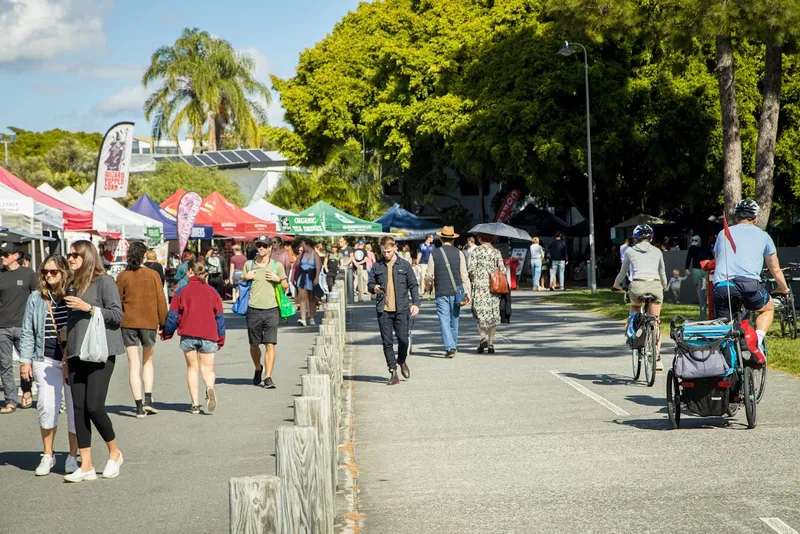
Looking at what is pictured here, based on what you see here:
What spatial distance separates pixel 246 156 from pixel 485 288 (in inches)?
2145

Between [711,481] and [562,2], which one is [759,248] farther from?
[562,2]

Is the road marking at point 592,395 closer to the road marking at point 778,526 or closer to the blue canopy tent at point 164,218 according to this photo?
the road marking at point 778,526

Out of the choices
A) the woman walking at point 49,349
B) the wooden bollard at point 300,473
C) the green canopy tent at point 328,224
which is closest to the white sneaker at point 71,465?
the woman walking at point 49,349

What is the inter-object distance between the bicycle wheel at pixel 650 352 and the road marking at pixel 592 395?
756 millimetres

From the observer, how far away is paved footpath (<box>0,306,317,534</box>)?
7.16 meters

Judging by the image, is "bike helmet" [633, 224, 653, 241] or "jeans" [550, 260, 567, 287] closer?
"bike helmet" [633, 224, 653, 241]

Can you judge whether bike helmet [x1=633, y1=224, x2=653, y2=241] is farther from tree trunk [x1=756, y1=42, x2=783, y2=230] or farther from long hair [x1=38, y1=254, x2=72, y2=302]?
tree trunk [x1=756, y1=42, x2=783, y2=230]

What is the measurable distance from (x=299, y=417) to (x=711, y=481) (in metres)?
3.07

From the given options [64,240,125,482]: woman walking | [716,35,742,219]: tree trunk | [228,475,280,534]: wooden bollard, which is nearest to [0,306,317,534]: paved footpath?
[64,240,125,482]: woman walking

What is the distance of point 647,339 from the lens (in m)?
12.3

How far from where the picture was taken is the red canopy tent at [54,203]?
69.8 ft

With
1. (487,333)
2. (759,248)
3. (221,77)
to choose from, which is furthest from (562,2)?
(221,77)

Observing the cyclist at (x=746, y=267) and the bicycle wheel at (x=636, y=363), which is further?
the bicycle wheel at (x=636, y=363)

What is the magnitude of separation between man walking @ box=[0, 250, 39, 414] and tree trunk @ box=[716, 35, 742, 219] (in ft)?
50.8
